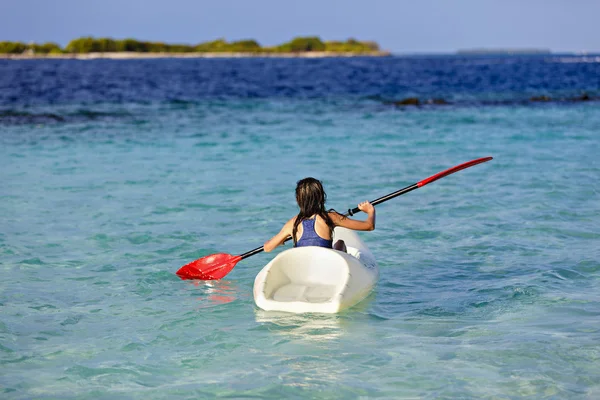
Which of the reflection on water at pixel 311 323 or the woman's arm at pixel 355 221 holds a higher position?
the woman's arm at pixel 355 221

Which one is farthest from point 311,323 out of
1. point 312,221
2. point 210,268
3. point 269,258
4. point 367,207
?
point 269,258

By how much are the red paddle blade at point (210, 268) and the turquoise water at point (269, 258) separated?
166mm

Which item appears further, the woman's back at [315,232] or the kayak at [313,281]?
the woman's back at [315,232]

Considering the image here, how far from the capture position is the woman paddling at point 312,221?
690cm

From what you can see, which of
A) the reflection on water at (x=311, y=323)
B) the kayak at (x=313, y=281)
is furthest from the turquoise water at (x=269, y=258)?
the kayak at (x=313, y=281)

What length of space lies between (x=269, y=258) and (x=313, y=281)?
1.99 meters

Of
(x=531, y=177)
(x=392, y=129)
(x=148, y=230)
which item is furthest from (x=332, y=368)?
(x=392, y=129)

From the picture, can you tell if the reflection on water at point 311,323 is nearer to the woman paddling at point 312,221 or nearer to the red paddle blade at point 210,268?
the woman paddling at point 312,221

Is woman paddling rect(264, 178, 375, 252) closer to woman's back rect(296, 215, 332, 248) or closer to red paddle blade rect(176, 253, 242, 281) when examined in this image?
woman's back rect(296, 215, 332, 248)

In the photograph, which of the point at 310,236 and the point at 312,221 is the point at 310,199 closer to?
the point at 312,221

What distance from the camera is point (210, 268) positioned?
8.11 m

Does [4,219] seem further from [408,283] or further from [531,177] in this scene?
[531,177]

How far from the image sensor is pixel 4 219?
11.1m

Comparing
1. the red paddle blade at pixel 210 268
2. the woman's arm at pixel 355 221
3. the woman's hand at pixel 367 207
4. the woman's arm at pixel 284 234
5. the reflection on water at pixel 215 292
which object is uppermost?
the woman's hand at pixel 367 207
